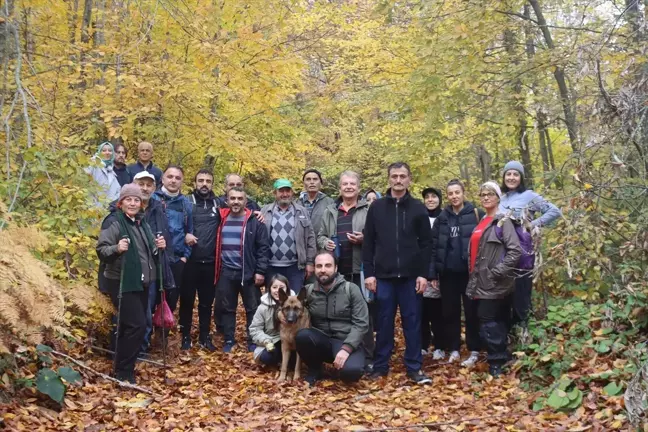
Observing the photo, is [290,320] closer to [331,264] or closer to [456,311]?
[331,264]

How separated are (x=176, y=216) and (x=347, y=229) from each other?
2157mm

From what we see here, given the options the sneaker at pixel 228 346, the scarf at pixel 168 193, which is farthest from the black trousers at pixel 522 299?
the scarf at pixel 168 193

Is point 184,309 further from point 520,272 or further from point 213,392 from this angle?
point 520,272

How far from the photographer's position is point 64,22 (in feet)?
33.6

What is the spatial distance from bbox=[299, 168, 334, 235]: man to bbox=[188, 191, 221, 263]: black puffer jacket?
1190 millimetres

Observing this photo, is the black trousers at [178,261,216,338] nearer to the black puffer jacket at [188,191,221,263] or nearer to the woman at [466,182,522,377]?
the black puffer jacket at [188,191,221,263]

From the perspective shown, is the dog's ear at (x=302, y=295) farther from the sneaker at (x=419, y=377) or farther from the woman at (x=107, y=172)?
the woman at (x=107, y=172)

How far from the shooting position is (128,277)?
5781 millimetres

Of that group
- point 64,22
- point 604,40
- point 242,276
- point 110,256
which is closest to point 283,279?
point 242,276

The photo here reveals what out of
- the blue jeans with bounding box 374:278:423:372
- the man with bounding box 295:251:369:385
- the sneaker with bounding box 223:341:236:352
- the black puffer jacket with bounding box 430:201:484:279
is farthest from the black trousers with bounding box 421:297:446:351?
the sneaker with bounding box 223:341:236:352

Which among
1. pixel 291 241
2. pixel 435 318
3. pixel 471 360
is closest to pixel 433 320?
pixel 435 318

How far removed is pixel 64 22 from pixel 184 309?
6.11m

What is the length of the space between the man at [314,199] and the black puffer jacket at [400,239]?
1.19m

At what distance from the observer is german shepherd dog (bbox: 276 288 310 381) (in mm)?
6219
